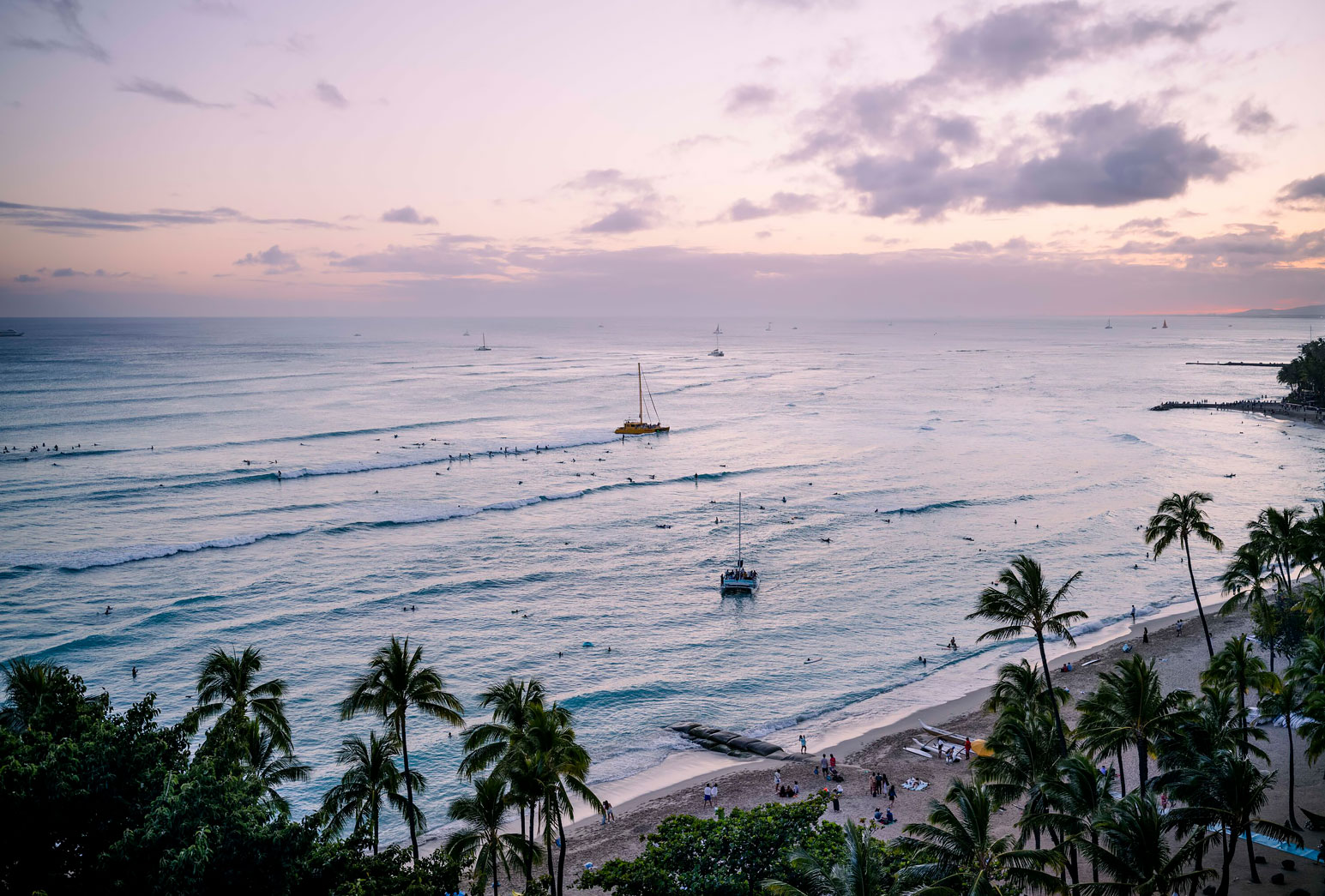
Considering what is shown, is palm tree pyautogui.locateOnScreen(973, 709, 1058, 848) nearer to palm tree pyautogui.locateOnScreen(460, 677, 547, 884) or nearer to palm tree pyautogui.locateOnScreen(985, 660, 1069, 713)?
palm tree pyautogui.locateOnScreen(985, 660, 1069, 713)

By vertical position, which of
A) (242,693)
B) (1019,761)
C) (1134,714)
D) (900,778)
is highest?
(242,693)

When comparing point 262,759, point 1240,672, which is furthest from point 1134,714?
→ point 262,759

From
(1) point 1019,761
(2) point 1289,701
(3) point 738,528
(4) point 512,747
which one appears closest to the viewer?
(4) point 512,747

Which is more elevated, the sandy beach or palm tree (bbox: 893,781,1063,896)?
palm tree (bbox: 893,781,1063,896)

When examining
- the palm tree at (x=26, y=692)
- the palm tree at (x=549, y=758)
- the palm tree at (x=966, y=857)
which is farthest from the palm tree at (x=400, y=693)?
the palm tree at (x=966, y=857)

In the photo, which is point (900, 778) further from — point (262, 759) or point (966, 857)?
point (262, 759)

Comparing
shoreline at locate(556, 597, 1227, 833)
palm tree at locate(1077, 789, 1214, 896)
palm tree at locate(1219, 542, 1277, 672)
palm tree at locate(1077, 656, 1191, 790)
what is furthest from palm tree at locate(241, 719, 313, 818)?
palm tree at locate(1219, 542, 1277, 672)

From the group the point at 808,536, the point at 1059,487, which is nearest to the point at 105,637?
the point at 808,536

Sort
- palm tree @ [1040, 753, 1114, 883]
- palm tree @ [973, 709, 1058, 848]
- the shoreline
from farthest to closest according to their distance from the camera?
the shoreline, palm tree @ [973, 709, 1058, 848], palm tree @ [1040, 753, 1114, 883]
